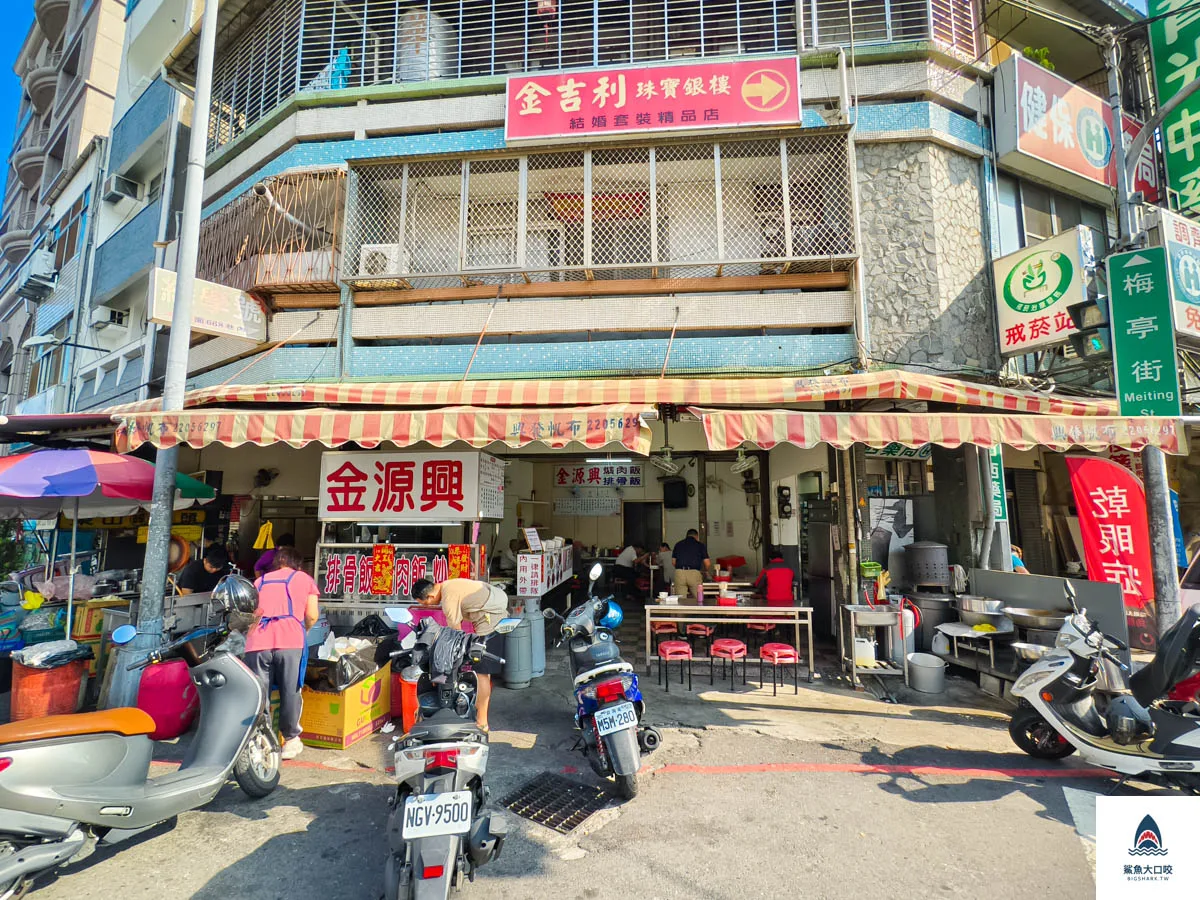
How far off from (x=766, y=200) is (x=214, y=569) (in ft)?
32.0

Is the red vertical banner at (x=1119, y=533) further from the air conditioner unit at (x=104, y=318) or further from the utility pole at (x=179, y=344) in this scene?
the air conditioner unit at (x=104, y=318)

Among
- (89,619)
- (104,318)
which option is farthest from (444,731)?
(104,318)

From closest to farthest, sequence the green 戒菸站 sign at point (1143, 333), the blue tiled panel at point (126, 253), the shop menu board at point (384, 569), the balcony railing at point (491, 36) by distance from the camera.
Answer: the green 戒菸站 sign at point (1143, 333) → the shop menu board at point (384, 569) → the balcony railing at point (491, 36) → the blue tiled panel at point (126, 253)

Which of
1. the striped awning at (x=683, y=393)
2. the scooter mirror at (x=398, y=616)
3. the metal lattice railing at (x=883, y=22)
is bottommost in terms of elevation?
the scooter mirror at (x=398, y=616)

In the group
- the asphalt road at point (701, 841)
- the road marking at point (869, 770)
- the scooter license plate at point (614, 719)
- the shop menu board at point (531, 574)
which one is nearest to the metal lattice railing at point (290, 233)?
the shop menu board at point (531, 574)

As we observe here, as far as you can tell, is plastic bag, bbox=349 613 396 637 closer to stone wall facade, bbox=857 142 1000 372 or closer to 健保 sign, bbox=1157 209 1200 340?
stone wall facade, bbox=857 142 1000 372

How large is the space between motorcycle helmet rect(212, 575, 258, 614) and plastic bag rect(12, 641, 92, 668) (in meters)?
2.78

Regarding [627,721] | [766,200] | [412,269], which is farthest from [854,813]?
[412,269]

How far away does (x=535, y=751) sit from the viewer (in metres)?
5.43

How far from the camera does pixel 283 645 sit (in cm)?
521

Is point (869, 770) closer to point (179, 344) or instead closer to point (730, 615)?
point (730, 615)

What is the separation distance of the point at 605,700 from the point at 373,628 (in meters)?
3.03

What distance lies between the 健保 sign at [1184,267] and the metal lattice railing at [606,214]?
4859 millimetres

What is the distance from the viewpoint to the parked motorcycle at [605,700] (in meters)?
4.38
